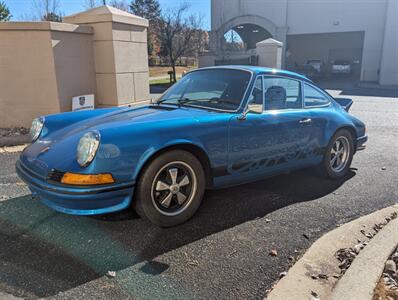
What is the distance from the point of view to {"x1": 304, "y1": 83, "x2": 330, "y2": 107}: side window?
4.51m

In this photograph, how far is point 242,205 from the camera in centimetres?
391

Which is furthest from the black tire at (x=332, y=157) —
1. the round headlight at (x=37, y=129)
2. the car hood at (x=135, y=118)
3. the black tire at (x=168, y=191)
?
the round headlight at (x=37, y=129)

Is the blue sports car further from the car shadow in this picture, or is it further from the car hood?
the car shadow

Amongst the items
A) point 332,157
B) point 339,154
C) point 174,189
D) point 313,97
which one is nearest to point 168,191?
point 174,189

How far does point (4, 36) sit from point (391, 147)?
7.49m

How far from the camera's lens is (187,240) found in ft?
10.3

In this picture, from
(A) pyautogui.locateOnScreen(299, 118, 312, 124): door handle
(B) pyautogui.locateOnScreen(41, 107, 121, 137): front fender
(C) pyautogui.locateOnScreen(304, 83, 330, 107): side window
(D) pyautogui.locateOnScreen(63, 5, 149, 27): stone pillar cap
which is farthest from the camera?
(D) pyautogui.locateOnScreen(63, 5, 149, 27): stone pillar cap

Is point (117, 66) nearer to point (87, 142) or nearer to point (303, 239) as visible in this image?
point (87, 142)

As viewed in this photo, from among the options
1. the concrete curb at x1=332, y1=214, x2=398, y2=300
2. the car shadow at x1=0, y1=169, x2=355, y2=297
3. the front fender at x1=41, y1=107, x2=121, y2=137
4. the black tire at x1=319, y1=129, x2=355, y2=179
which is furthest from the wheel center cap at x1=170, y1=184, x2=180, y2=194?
the black tire at x1=319, y1=129, x2=355, y2=179

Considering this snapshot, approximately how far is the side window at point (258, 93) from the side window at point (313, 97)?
81 cm

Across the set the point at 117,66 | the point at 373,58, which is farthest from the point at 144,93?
the point at 373,58

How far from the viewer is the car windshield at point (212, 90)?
3867 millimetres

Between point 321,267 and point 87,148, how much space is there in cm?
Result: 208

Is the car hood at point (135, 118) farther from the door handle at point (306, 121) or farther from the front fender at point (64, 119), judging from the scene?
the door handle at point (306, 121)
